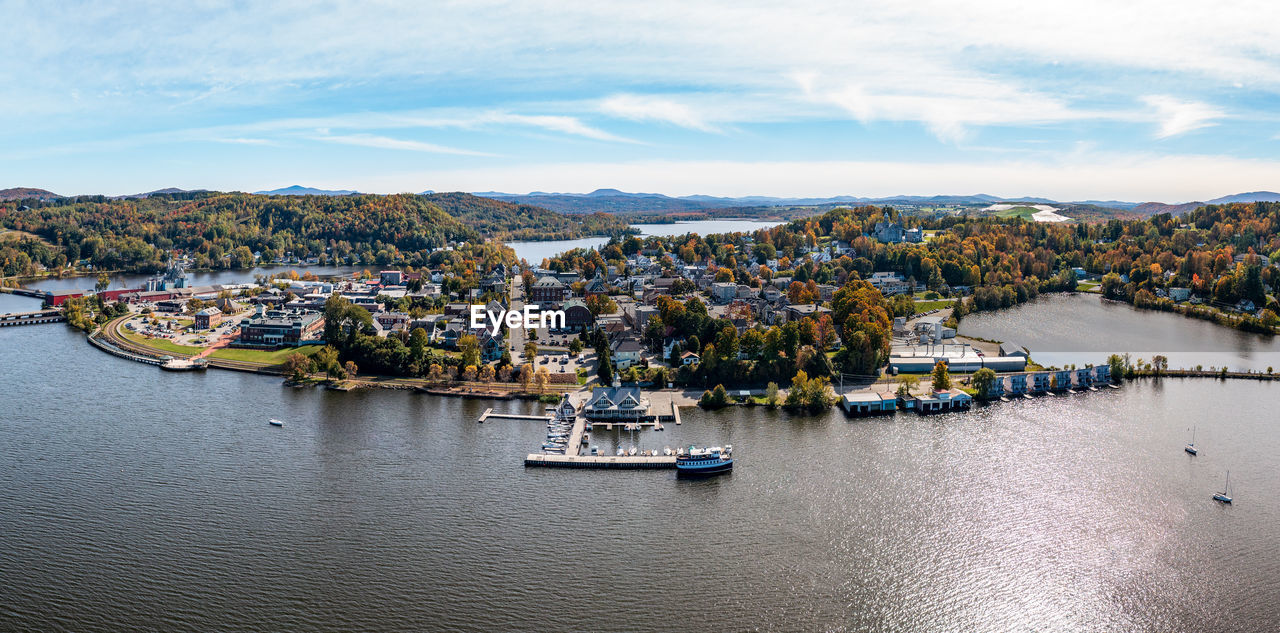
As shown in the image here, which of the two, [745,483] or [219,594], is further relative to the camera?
[745,483]

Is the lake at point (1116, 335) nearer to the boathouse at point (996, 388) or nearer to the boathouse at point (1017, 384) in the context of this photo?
the boathouse at point (1017, 384)

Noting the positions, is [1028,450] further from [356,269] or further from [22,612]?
[356,269]

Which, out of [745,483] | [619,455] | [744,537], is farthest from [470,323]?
[744,537]

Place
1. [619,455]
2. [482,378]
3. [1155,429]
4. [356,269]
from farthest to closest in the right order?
[356,269] → [482,378] → [1155,429] → [619,455]

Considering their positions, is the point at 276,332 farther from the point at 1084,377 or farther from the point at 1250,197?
the point at 1250,197

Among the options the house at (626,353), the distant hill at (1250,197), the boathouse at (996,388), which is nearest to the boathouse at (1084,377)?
the boathouse at (996,388)

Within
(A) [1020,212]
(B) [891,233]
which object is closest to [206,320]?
(B) [891,233]

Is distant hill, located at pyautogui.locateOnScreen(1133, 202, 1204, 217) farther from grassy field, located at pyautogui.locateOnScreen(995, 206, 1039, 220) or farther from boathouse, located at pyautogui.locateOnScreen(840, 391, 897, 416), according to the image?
boathouse, located at pyautogui.locateOnScreen(840, 391, 897, 416)
